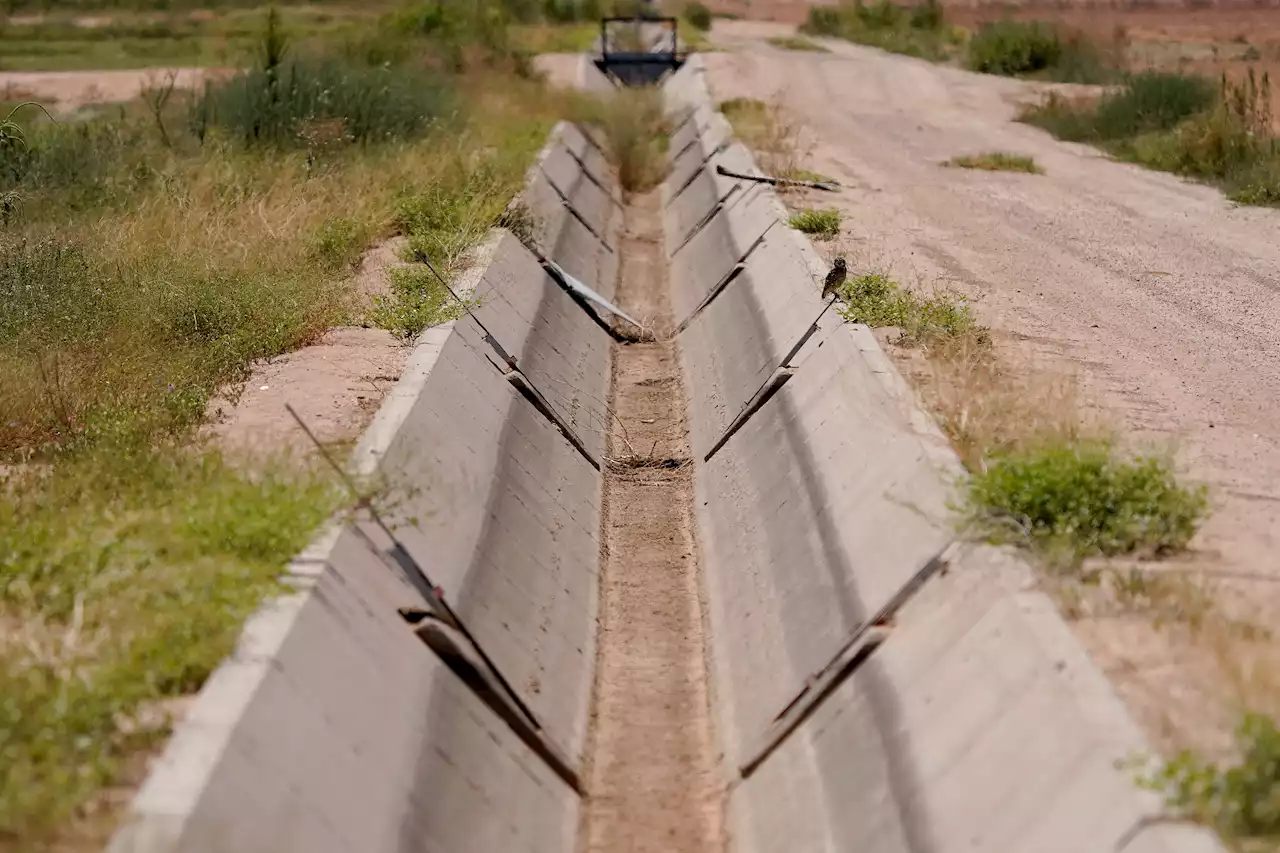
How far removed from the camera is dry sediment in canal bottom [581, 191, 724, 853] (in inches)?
247

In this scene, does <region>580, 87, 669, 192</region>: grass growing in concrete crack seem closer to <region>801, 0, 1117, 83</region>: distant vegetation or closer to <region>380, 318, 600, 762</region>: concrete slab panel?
<region>380, 318, 600, 762</region>: concrete slab panel

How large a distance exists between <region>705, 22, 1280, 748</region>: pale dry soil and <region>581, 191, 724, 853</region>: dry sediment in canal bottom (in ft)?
6.47

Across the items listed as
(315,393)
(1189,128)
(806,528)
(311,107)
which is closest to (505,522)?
(315,393)

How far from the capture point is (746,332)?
36.4 feet

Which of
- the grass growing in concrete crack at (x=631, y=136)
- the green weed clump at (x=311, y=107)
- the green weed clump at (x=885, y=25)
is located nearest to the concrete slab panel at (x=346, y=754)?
the green weed clump at (x=311, y=107)

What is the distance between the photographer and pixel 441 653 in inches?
239

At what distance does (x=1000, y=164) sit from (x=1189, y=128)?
2318 millimetres

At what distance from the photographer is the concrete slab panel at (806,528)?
261 inches

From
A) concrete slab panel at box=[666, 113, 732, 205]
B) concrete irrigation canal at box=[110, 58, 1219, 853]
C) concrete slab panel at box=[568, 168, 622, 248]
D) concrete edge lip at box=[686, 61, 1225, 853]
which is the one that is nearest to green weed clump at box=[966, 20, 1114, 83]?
concrete slab panel at box=[666, 113, 732, 205]

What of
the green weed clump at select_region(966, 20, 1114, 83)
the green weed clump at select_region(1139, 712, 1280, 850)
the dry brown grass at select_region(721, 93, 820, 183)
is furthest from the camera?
the green weed clump at select_region(966, 20, 1114, 83)

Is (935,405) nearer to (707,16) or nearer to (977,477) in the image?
(977,477)

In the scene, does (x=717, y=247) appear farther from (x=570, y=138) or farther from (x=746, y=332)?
(x=570, y=138)

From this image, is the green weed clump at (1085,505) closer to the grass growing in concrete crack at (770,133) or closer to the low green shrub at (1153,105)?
the grass growing in concrete crack at (770,133)

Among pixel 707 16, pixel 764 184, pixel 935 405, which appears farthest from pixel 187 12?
pixel 935 405
